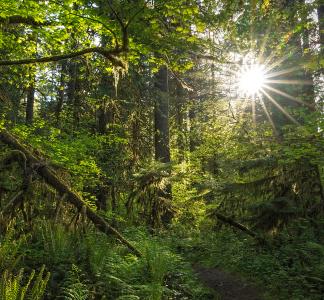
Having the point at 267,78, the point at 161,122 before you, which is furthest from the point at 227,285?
the point at 161,122

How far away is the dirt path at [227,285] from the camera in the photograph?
7.97m

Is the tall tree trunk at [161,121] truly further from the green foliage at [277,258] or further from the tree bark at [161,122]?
the green foliage at [277,258]

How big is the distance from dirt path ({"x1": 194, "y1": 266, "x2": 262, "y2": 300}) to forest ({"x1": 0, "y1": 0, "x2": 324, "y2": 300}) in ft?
0.15


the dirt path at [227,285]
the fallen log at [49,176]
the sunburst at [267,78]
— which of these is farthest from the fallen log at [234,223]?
the fallen log at [49,176]

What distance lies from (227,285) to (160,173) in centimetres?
396

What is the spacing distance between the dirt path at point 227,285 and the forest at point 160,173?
0.15ft

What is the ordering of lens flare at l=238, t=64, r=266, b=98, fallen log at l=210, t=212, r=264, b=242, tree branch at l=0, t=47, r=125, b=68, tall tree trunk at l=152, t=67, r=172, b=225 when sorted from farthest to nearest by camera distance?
tall tree trunk at l=152, t=67, r=172, b=225 → lens flare at l=238, t=64, r=266, b=98 → fallen log at l=210, t=212, r=264, b=242 → tree branch at l=0, t=47, r=125, b=68

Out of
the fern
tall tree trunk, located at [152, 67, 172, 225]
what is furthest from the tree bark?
the fern

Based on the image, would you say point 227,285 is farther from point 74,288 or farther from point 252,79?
point 252,79

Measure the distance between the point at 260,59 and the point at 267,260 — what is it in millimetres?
6562

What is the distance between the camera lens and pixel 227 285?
8625 millimetres

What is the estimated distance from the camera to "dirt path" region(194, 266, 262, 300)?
314 inches

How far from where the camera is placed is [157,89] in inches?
606

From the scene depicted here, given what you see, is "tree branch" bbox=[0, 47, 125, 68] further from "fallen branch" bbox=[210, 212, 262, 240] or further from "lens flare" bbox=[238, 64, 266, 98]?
"lens flare" bbox=[238, 64, 266, 98]
